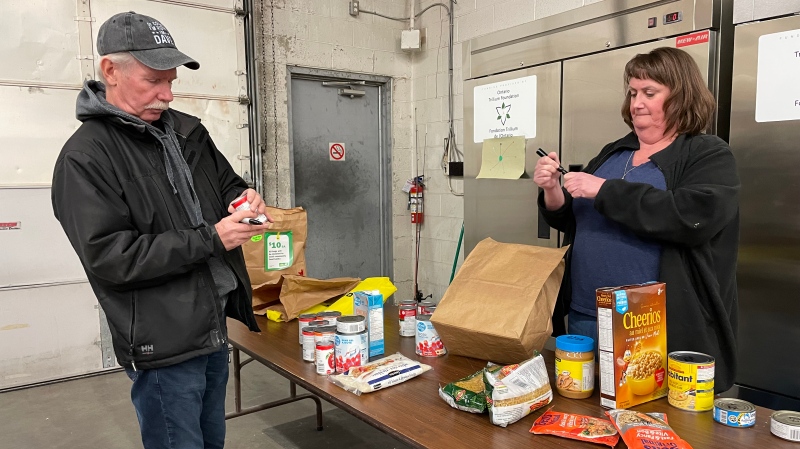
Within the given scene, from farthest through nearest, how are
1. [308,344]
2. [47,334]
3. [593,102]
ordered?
[47,334], [593,102], [308,344]

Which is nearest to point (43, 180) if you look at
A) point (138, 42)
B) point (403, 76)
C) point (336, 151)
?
point (336, 151)

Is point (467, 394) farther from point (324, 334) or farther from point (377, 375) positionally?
point (324, 334)

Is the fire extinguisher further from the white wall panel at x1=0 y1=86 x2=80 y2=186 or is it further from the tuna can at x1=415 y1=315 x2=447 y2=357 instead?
the tuna can at x1=415 y1=315 x2=447 y2=357

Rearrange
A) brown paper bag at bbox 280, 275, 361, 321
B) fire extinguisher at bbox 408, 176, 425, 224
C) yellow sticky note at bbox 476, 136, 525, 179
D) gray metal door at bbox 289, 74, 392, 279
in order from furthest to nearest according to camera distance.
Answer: fire extinguisher at bbox 408, 176, 425, 224
gray metal door at bbox 289, 74, 392, 279
yellow sticky note at bbox 476, 136, 525, 179
brown paper bag at bbox 280, 275, 361, 321

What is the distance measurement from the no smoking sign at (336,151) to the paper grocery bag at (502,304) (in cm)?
296

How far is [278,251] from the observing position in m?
2.36

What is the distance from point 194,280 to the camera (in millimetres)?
1398

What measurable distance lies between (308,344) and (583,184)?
2.91 ft

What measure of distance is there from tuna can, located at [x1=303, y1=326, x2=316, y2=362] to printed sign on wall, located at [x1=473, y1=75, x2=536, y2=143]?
172cm

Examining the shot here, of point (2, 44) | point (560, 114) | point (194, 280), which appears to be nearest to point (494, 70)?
point (560, 114)

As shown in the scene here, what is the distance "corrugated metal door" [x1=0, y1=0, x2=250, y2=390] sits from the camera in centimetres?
316

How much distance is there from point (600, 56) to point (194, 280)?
198 cm

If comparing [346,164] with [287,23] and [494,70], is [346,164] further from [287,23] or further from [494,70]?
[494,70]

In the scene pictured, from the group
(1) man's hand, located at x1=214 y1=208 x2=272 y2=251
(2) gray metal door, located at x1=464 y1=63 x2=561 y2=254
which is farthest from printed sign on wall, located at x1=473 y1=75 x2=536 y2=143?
(1) man's hand, located at x1=214 y1=208 x2=272 y2=251
